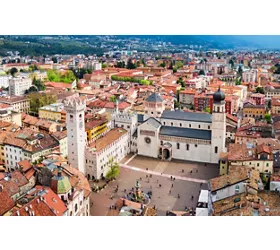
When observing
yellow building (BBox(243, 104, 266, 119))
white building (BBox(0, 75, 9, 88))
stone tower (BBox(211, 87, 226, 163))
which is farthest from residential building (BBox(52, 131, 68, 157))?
white building (BBox(0, 75, 9, 88))

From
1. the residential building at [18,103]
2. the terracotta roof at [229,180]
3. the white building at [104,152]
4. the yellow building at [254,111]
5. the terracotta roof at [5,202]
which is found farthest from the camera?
the yellow building at [254,111]

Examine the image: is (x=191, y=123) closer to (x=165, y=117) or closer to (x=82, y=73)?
(x=165, y=117)

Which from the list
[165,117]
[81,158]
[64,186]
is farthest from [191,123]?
[64,186]

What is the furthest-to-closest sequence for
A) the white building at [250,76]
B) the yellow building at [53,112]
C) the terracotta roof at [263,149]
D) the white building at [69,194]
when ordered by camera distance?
the white building at [250,76]
the yellow building at [53,112]
the terracotta roof at [263,149]
the white building at [69,194]

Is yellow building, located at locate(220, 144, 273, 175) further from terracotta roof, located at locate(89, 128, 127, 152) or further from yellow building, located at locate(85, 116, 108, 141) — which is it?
yellow building, located at locate(85, 116, 108, 141)

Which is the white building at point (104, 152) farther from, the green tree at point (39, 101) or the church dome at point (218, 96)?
the green tree at point (39, 101)

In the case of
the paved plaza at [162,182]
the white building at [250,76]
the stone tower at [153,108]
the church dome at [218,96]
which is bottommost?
the paved plaza at [162,182]

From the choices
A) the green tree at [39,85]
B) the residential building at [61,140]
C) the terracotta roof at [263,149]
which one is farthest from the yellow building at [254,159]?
the green tree at [39,85]
